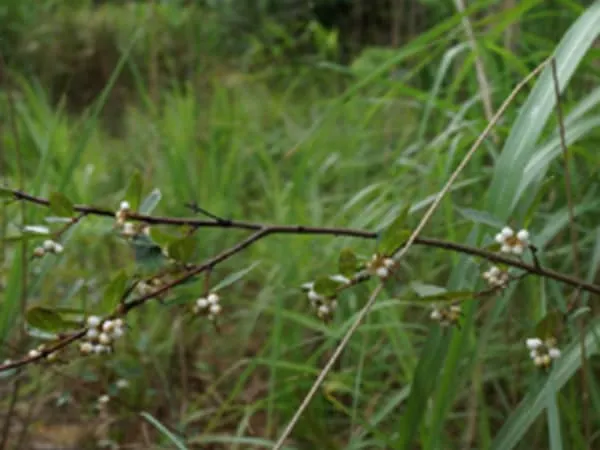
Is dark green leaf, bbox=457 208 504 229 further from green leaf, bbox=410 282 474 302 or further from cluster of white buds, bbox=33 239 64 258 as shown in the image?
cluster of white buds, bbox=33 239 64 258

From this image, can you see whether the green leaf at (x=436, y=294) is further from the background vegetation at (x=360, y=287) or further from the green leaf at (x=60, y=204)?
the green leaf at (x=60, y=204)

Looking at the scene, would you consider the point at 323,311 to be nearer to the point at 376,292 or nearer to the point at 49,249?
the point at 376,292

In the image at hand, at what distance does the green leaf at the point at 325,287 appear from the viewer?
62 centimetres

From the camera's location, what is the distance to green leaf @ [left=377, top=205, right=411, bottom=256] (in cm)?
60

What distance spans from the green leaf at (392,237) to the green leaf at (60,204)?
22 cm

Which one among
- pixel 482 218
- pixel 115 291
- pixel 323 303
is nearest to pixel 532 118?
pixel 482 218

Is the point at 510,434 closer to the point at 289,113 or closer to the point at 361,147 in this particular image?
→ the point at 361,147

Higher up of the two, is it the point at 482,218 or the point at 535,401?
the point at 482,218

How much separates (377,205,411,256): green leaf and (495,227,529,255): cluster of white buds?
6 cm

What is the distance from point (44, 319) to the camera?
0.62m

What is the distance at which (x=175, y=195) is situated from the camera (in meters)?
1.63

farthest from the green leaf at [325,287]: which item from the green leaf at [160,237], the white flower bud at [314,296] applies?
the green leaf at [160,237]

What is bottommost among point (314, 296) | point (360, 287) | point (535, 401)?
point (360, 287)

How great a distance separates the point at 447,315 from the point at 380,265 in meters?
0.08
